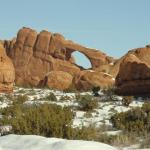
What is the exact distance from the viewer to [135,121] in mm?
13945

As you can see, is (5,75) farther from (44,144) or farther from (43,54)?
(43,54)

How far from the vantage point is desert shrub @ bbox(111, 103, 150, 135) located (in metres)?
12.9

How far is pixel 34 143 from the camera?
8.12 metres

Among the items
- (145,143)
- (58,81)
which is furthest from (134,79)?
(58,81)

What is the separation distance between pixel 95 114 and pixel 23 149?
12.4 meters

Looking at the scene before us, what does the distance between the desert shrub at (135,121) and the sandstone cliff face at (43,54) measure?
5449cm

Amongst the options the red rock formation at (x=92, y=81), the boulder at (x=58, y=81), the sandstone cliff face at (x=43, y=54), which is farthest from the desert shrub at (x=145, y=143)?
the sandstone cliff face at (x=43, y=54)

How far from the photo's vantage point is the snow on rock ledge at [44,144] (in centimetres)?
758

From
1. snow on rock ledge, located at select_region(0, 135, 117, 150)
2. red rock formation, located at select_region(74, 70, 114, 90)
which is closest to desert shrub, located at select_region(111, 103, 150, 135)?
snow on rock ledge, located at select_region(0, 135, 117, 150)

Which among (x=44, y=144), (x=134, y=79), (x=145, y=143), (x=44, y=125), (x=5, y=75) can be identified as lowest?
(x=145, y=143)

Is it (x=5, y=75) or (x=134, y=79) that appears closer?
(x=134, y=79)

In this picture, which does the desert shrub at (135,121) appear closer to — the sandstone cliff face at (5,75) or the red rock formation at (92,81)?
the sandstone cliff face at (5,75)

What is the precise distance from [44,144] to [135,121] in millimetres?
6384

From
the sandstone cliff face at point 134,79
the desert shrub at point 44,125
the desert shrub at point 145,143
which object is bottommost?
the desert shrub at point 145,143
